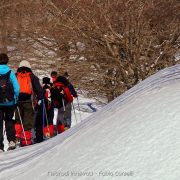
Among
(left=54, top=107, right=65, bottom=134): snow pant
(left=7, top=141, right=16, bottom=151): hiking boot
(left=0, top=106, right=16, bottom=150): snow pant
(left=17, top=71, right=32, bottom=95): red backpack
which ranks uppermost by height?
(left=17, top=71, right=32, bottom=95): red backpack

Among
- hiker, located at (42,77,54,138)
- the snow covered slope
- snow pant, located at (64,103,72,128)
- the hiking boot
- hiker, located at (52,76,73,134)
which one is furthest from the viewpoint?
snow pant, located at (64,103,72,128)

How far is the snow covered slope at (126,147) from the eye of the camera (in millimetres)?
2977

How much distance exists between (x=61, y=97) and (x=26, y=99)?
2.23 m

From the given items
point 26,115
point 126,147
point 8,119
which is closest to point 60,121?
point 26,115

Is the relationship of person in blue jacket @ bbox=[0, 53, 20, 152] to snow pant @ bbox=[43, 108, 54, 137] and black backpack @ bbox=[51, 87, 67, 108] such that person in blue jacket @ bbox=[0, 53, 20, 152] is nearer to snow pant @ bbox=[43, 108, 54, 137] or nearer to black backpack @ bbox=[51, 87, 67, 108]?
snow pant @ bbox=[43, 108, 54, 137]

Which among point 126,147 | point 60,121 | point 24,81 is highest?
point 24,81

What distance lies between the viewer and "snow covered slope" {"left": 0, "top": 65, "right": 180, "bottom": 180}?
2.98 m

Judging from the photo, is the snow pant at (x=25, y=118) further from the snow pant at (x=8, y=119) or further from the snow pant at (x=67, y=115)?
the snow pant at (x=67, y=115)

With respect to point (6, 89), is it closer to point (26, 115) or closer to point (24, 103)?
point (24, 103)

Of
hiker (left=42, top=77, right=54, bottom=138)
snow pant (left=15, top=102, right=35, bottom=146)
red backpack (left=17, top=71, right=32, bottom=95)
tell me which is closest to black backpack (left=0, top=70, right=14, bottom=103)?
red backpack (left=17, top=71, right=32, bottom=95)

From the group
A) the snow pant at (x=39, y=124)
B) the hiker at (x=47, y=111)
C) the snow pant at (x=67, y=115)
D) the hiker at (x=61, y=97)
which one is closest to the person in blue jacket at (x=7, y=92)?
the snow pant at (x=39, y=124)

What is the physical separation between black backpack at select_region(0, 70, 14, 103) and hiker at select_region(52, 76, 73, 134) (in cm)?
272

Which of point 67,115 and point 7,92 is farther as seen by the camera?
point 67,115

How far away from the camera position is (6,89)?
6.85 metres
